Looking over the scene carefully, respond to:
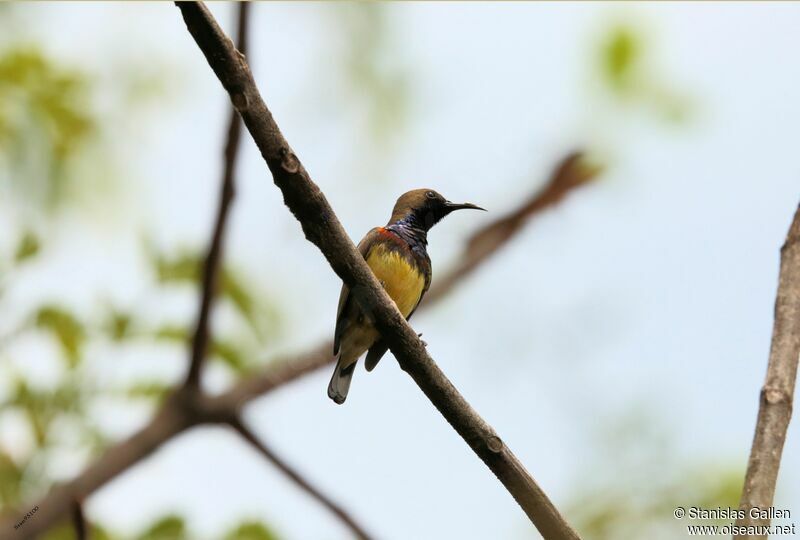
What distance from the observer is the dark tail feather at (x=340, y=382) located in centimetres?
584

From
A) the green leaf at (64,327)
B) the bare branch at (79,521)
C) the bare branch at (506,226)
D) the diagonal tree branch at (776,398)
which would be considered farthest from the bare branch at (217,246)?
the diagonal tree branch at (776,398)

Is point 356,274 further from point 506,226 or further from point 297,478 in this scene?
point 506,226

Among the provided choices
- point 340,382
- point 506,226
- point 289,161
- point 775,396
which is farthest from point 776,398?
point 340,382

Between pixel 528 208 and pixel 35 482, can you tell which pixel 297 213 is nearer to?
pixel 35 482

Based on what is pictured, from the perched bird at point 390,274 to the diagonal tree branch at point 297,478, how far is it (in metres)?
0.97

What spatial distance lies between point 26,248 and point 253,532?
167cm

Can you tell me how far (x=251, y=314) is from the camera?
18.1 ft

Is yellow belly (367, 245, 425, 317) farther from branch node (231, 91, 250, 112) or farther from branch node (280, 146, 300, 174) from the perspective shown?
branch node (231, 91, 250, 112)

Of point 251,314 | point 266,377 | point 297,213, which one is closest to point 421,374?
point 297,213

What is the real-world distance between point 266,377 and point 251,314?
1.66ft

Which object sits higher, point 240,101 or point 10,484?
point 240,101

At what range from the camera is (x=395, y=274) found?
5668 mm

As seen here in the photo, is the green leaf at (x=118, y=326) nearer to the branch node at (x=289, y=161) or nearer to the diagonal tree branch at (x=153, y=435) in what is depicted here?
the diagonal tree branch at (x=153, y=435)

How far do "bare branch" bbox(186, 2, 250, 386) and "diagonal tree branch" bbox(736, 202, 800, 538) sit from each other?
2.27 metres
